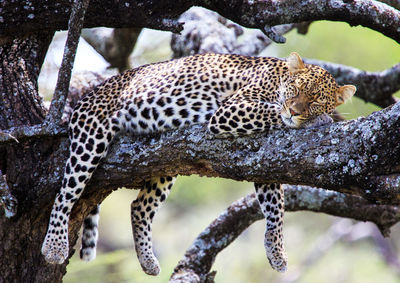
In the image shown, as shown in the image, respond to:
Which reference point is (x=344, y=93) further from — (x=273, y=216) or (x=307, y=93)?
(x=273, y=216)

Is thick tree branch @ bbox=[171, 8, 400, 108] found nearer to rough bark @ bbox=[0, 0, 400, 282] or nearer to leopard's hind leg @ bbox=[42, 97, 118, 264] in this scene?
rough bark @ bbox=[0, 0, 400, 282]

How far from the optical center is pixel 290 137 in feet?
19.0

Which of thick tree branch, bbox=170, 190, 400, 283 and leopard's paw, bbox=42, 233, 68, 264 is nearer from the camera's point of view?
leopard's paw, bbox=42, 233, 68, 264

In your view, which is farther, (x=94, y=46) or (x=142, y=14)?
(x=94, y=46)

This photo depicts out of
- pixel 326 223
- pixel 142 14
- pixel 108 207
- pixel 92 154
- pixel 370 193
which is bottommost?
pixel 326 223

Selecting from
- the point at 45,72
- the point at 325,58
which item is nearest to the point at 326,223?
the point at 325,58

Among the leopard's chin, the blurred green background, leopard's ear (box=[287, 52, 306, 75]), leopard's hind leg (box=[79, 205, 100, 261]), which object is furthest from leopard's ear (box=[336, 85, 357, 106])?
the blurred green background

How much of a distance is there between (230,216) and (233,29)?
3982mm

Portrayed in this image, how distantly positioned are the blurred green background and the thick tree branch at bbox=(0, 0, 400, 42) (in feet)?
36.1

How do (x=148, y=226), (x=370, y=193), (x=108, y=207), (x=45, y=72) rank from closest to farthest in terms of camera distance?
(x=370, y=193) → (x=148, y=226) → (x=45, y=72) → (x=108, y=207)

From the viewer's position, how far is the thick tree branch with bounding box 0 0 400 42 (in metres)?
6.45

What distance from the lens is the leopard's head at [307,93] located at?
Answer: 623 centimetres

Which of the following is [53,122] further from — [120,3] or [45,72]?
[45,72]

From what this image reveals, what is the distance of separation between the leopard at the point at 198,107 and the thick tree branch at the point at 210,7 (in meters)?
0.56
